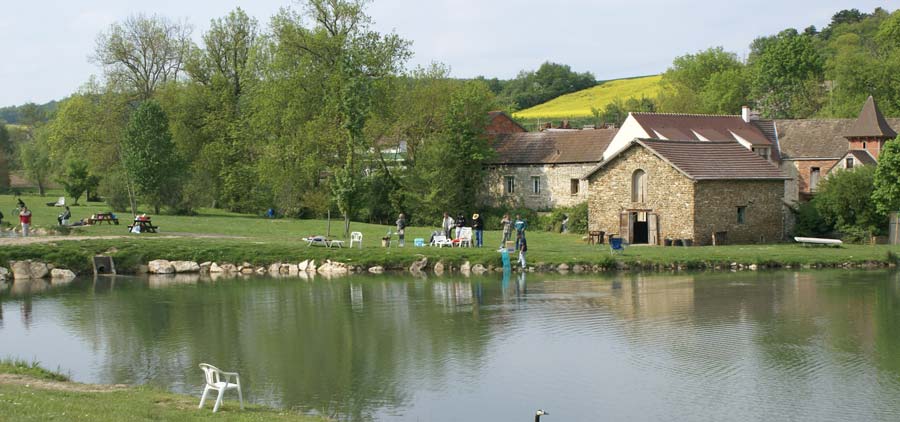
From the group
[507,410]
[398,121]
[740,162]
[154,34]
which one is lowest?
[507,410]

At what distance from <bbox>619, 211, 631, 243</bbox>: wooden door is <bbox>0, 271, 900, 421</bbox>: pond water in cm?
1111

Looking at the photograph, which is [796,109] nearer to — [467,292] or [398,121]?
[398,121]

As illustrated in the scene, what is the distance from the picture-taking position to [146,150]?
5572 centimetres

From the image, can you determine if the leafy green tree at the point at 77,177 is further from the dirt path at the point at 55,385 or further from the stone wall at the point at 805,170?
the dirt path at the point at 55,385

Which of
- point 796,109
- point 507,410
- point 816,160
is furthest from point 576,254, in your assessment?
point 796,109

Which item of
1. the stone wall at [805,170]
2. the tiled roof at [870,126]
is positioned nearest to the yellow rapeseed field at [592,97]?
the stone wall at [805,170]

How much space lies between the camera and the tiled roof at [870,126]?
5694 cm

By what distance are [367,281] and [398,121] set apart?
27.3m

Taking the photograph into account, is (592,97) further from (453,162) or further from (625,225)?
(625,225)

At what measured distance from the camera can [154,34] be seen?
6744 centimetres

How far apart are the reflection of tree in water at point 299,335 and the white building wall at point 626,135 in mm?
25526

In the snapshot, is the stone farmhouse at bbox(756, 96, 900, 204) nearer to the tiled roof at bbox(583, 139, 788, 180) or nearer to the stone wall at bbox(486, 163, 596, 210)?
the stone wall at bbox(486, 163, 596, 210)

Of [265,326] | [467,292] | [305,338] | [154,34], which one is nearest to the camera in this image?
[305,338]

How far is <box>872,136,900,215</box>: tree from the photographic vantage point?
42.7m
